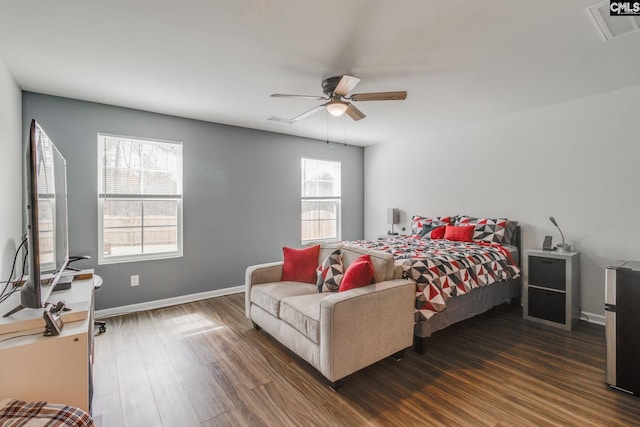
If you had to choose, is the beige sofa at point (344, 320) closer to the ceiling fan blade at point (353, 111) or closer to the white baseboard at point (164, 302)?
the ceiling fan blade at point (353, 111)

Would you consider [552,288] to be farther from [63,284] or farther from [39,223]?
[63,284]

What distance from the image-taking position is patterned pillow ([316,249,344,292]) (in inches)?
105

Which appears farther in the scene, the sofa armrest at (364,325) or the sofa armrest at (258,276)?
the sofa armrest at (258,276)

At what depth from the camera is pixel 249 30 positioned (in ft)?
6.82

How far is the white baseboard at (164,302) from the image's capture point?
11.4 ft

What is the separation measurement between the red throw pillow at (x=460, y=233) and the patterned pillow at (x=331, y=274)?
2.01 meters

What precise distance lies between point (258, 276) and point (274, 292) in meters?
0.39

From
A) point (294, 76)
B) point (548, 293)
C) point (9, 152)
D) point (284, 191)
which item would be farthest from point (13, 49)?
point (548, 293)

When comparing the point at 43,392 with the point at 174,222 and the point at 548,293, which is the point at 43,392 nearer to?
the point at 174,222

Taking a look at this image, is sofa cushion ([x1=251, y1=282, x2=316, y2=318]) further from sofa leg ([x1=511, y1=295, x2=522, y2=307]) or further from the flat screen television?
sofa leg ([x1=511, y1=295, x2=522, y2=307])

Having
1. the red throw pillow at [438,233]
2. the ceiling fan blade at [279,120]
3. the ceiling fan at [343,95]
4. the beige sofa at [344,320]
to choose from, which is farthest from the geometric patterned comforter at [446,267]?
the ceiling fan blade at [279,120]

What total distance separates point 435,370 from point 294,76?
2.84 metres

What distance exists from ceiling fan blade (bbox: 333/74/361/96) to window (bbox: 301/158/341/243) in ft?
8.65

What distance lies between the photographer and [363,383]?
2.16 metres
